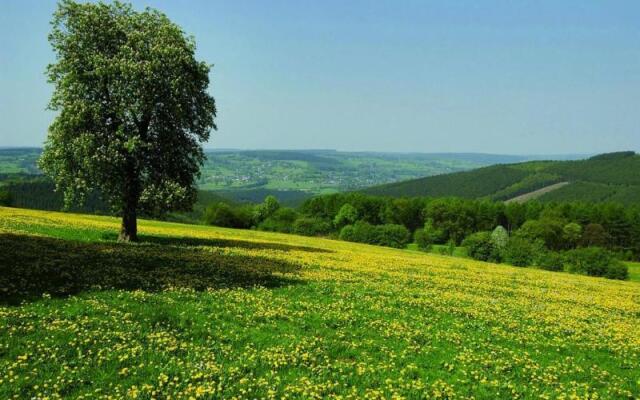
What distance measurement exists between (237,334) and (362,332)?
4.54 meters

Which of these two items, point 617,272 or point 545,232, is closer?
point 617,272

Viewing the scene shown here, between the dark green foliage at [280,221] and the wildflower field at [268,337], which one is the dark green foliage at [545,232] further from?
the wildflower field at [268,337]

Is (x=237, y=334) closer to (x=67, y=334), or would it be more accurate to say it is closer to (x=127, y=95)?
(x=67, y=334)

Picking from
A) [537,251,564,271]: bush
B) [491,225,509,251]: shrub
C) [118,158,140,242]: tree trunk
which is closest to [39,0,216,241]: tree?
[118,158,140,242]: tree trunk

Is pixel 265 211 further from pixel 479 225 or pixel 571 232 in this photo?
pixel 571 232

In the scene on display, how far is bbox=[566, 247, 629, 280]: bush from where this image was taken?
3268 inches

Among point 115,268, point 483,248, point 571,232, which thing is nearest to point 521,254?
point 483,248

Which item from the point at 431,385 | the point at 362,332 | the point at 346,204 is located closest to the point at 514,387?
the point at 431,385

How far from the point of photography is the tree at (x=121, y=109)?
107 feet

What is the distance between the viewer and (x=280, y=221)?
140250mm

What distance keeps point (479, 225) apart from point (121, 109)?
14356cm

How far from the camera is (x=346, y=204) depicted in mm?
158875

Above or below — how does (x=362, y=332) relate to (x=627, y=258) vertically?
above

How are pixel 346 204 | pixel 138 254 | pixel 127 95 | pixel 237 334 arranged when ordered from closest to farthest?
pixel 237 334 < pixel 138 254 < pixel 127 95 < pixel 346 204
